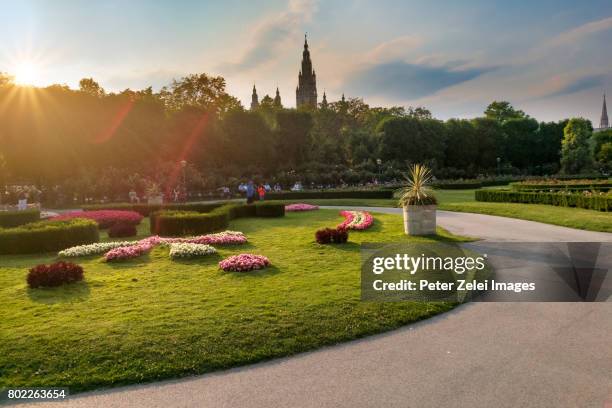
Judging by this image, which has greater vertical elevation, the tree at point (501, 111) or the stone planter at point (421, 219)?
the tree at point (501, 111)

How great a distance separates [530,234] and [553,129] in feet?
227

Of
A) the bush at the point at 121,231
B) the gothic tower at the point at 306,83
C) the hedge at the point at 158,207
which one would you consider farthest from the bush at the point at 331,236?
the gothic tower at the point at 306,83

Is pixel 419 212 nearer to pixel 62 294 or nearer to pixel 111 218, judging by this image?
pixel 62 294

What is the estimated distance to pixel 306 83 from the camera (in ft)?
484

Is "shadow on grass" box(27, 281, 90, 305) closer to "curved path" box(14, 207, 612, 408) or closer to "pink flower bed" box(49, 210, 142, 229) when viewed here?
"curved path" box(14, 207, 612, 408)

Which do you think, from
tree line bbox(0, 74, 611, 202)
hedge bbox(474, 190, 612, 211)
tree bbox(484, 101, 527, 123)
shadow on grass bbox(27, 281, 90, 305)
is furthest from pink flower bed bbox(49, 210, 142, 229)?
tree bbox(484, 101, 527, 123)

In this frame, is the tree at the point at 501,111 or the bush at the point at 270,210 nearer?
the bush at the point at 270,210

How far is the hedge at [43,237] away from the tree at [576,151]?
65.2m

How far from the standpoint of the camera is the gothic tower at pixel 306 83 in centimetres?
14762

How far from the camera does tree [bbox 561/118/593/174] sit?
2468 inches

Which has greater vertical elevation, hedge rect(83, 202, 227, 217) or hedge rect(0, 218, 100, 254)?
hedge rect(83, 202, 227, 217)

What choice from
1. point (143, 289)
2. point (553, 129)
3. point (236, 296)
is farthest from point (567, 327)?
point (553, 129)

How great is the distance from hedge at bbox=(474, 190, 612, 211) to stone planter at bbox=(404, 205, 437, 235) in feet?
34.2

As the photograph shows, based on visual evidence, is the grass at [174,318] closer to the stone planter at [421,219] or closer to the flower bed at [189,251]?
the flower bed at [189,251]
